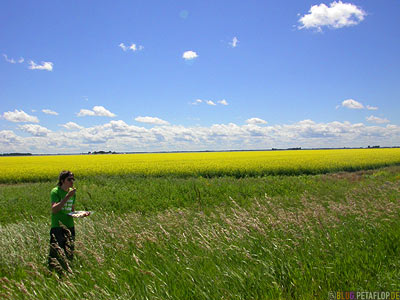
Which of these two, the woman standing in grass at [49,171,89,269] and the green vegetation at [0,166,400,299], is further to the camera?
the woman standing in grass at [49,171,89,269]

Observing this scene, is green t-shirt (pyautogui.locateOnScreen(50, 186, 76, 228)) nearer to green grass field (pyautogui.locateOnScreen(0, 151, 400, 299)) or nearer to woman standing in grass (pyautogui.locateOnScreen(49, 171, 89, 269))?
woman standing in grass (pyautogui.locateOnScreen(49, 171, 89, 269))

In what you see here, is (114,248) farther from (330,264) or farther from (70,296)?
(330,264)

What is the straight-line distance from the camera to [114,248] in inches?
169

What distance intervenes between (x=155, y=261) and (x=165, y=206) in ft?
22.8

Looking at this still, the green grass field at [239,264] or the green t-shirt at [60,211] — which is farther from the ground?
the green t-shirt at [60,211]

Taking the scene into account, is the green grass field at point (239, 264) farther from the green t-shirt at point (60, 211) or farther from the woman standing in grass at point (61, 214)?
the green t-shirt at point (60, 211)

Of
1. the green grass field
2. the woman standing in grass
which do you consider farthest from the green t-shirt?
the green grass field

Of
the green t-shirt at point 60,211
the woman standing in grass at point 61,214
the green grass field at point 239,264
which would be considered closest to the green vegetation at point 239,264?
the green grass field at point 239,264

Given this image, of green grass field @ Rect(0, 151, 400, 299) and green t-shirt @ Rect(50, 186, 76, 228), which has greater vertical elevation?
green t-shirt @ Rect(50, 186, 76, 228)

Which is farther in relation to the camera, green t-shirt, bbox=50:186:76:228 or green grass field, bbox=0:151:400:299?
green t-shirt, bbox=50:186:76:228

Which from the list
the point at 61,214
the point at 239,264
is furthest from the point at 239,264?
the point at 61,214

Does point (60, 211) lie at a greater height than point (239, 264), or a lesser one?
greater

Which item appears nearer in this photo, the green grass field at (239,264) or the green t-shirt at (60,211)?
the green grass field at (239,264)

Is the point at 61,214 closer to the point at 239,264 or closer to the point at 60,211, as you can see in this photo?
the point at 60,211
